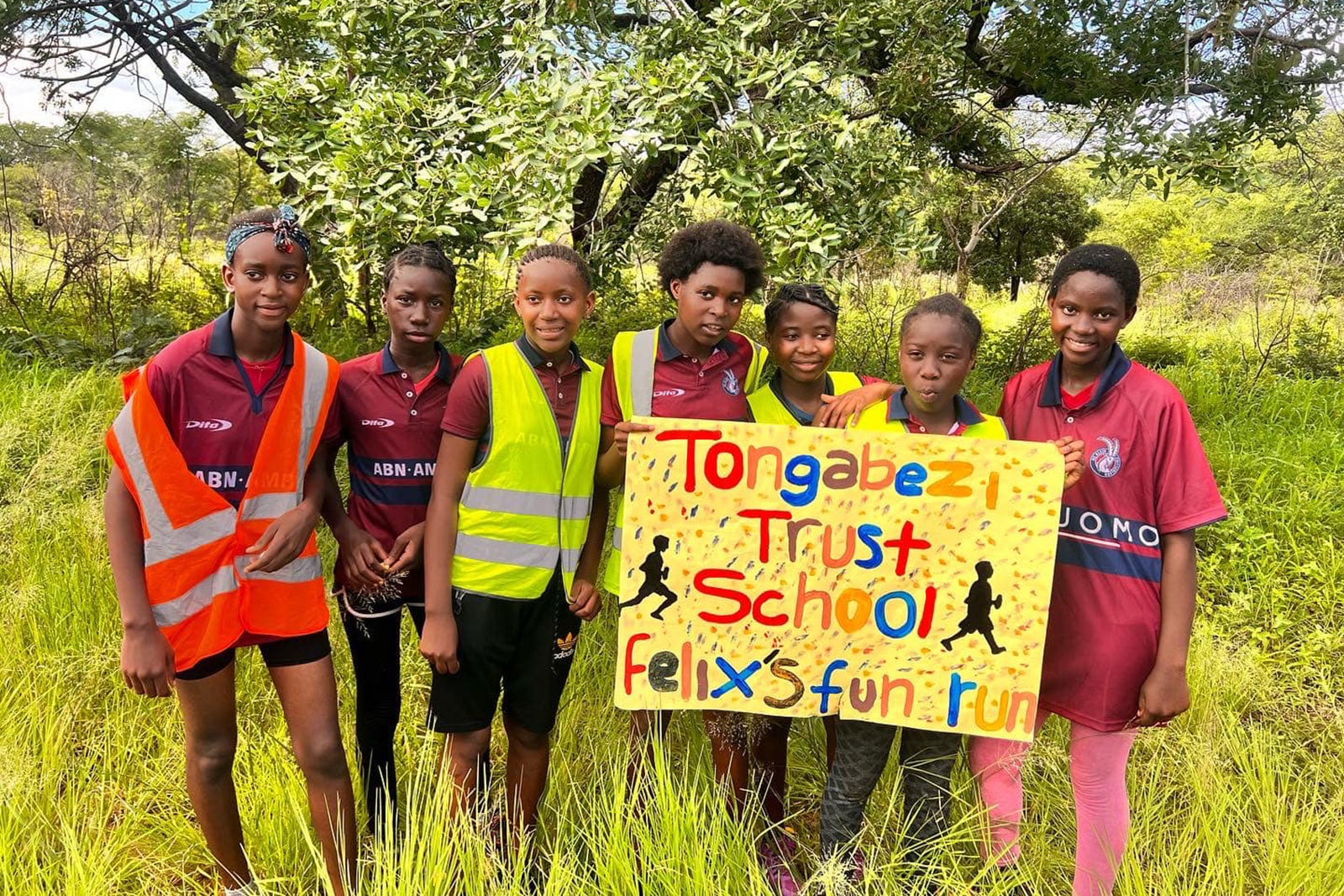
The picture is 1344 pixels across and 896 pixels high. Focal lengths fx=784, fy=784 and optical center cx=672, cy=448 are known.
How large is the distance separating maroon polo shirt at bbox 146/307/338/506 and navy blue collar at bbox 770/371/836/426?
1445mm

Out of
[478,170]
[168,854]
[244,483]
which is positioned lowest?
[168,854]

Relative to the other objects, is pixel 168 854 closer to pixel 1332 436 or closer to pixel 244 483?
pixel 244 483

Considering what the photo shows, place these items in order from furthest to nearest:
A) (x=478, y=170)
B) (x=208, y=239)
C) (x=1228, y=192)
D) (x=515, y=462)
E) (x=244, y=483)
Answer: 1. (x=208, y=239)
2. (x=1228, y=192)
3. (x=478, y=170)
4. (x=515, y=462)
5. (x=244, y=483)

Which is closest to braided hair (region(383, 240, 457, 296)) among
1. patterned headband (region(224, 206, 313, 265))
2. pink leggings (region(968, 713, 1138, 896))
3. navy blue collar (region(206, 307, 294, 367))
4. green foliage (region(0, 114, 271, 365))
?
patterned headband (region(224, 206, 313, 265))

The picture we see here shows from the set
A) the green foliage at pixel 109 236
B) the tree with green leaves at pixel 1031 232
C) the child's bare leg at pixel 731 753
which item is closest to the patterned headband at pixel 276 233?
the child's bare leg at pixel 731 753

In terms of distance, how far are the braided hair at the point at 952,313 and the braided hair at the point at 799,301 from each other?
26 centimetres

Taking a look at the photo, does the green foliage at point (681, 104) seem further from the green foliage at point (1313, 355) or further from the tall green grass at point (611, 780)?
the green foliage at point (1313, 355)

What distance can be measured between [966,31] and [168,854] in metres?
6.49

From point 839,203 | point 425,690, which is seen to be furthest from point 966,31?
point 425,690

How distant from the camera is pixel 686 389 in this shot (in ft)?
7.83

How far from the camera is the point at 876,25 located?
12.9 ft

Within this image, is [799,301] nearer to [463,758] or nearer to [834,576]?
[834,576]

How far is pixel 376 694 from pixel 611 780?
83cm

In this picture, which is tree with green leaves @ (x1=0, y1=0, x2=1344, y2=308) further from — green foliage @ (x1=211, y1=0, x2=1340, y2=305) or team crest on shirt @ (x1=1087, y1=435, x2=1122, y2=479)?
team crest on shirt @ (x1=1087, y1=435, x2=1122, y2=479)
